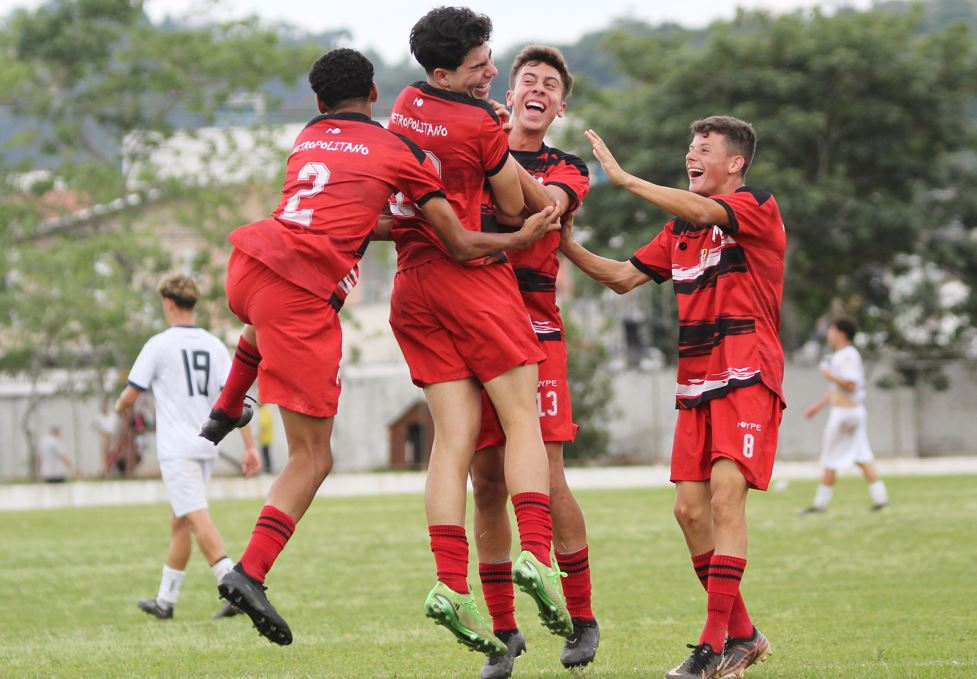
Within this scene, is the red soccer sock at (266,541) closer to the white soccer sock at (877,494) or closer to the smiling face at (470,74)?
the smiling face at (470,74)

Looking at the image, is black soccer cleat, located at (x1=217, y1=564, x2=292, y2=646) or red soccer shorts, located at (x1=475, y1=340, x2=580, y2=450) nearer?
black soccer cleat, located at (x1=217, y1=564, x2=292, y2=646)

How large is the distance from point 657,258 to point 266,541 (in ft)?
8.44

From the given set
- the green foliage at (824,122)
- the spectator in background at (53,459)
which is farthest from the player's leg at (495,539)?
the spectator in background at (53,459)

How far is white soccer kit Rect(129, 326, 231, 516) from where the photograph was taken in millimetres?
11203

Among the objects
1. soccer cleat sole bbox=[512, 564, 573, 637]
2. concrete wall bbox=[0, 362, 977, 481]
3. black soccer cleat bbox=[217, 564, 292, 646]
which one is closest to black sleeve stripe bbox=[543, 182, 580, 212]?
soccer cleat sole bbox=[512, 564, 573, 637]

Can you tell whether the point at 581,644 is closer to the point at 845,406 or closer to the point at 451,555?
the point at 451,555

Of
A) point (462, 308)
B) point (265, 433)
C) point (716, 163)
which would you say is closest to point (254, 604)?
point (462, 308)

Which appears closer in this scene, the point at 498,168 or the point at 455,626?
the point at 455,626

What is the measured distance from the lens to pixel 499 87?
69.8 meters

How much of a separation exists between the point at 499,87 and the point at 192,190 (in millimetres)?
36520

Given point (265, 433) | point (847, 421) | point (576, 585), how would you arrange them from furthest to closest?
point (265, 433) < point (847, 421) < point (576, 585)

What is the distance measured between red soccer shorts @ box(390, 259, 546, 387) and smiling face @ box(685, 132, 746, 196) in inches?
46.6

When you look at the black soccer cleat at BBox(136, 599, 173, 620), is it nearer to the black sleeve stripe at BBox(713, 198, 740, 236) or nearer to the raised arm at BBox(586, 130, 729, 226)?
the raised arm at BBox(586, 130, 729, 226)

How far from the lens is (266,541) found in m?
6.51
